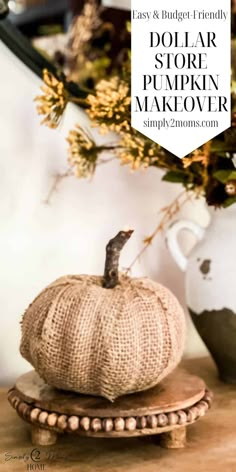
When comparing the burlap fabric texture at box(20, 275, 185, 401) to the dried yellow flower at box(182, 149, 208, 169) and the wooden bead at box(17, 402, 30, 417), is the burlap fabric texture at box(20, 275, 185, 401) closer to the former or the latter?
the wooden bead at box(17, 402, 30, 417)

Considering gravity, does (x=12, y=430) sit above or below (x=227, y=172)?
below

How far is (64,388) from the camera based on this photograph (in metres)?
0.58

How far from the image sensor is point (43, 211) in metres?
0.81

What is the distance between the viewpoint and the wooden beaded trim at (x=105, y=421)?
535 millimetres

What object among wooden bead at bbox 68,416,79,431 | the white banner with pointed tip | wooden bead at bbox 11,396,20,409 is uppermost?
the white banner with pointed tip

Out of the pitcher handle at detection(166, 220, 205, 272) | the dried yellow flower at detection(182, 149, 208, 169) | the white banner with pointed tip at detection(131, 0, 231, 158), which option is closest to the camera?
the white banner with pointed tip at detection(131, 0, 231, 158)

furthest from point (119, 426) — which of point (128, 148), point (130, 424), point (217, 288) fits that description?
point (128, 148)

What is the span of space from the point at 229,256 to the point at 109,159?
22 centimetres

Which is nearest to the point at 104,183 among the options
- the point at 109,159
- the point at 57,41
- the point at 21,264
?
the point at 109,159

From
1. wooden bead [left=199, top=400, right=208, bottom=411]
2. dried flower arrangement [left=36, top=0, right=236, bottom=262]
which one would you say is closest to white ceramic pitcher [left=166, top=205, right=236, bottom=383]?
dried flower arrangement [left=36, top=0, right=236, bottom=262]

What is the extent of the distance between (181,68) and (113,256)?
0.56ft

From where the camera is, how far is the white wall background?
79cm

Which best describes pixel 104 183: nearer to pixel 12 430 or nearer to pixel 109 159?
pixel 109 159

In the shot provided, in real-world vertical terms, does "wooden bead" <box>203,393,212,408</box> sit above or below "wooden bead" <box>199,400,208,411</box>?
below
